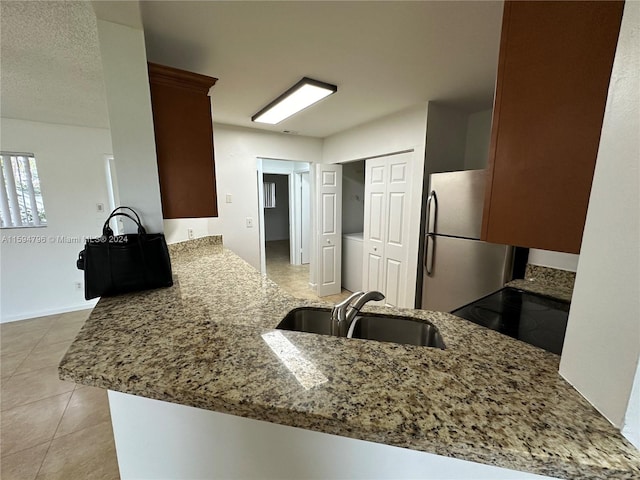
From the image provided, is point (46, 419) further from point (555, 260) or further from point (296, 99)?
point (555, 260)

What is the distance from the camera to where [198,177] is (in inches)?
60.5

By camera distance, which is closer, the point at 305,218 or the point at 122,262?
the point at 122,262

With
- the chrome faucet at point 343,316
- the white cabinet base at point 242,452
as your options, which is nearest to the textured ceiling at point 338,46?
the chrome faucet at point 343,316

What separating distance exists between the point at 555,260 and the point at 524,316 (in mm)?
715

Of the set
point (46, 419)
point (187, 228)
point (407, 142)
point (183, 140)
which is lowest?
point (46, 419)

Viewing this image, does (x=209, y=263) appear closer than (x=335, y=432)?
No

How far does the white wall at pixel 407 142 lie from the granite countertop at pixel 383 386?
1.90 meters

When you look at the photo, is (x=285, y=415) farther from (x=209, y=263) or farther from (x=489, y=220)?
(x=209, y=263)

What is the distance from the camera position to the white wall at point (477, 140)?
8.61 feet

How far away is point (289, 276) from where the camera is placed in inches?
191

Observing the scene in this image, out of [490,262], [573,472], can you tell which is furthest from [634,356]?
[490,262]

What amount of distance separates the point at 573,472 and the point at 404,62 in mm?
2004

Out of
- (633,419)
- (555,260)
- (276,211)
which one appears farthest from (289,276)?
(633,419)

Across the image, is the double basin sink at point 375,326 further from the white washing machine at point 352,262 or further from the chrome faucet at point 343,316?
the white washing machine at point 352,262
